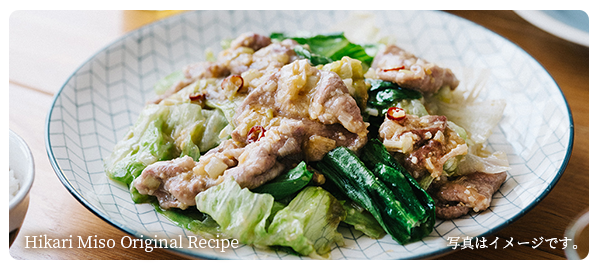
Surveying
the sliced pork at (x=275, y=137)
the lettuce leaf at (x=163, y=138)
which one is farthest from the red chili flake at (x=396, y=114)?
the lettuce leaf at (x=163, y=138)

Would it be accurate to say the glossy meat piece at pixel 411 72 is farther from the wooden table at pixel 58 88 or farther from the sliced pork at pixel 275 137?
the wooden table at pixel 58 88

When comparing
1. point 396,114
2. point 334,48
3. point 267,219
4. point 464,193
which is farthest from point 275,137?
point 334,48

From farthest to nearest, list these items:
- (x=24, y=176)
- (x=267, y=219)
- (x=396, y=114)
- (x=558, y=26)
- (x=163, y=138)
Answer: (x=558, y=26) → (x=163, y=138) → (x=396, y=114) → (x=24, y=176) → (x=267, y=219)

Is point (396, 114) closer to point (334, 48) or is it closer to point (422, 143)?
point (422, 143)

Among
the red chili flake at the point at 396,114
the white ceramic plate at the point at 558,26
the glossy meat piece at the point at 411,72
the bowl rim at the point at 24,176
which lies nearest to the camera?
the bowl rim at the point at 24,176

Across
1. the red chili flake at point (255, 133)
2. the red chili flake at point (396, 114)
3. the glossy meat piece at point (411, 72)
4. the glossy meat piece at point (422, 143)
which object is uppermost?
the glossy meat piece at point (411, 72)

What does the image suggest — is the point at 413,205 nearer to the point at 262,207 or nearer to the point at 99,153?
the point at 262,207

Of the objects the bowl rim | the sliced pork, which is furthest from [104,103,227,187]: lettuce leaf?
the bowl rim

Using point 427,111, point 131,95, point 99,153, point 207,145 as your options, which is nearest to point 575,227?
point 427,111
